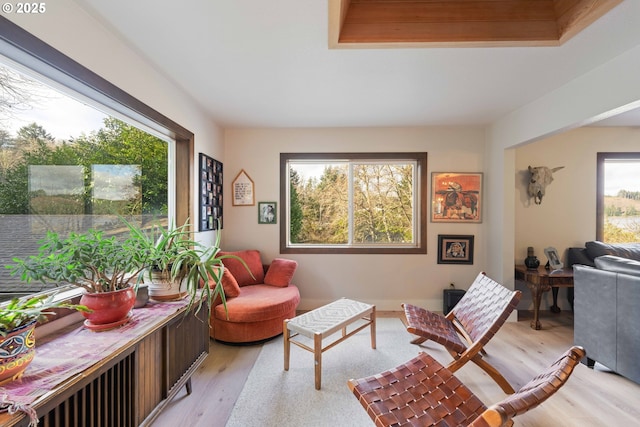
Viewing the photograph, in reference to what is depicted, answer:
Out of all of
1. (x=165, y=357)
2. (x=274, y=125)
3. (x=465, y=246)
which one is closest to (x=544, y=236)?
(x=465, y=246)

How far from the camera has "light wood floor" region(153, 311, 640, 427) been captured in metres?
1.55

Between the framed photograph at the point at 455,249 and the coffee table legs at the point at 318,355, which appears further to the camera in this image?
the framed photograph at the point at 455,249

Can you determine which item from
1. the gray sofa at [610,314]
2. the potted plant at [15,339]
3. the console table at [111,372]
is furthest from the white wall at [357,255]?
the potted plant at [15,339]

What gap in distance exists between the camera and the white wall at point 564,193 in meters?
3.16

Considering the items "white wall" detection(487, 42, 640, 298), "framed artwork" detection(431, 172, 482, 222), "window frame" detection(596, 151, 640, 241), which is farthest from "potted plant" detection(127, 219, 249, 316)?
"window frame" detection(596, 151, 640, 241)

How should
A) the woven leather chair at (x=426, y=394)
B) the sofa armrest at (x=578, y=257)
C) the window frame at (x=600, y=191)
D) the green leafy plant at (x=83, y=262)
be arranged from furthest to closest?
the window frame at (x=600, y=191), the sofa armrest at (x=578, y=257), the green leafy plant at (x=83, y=262), the woven leather chair at (x=426, y=394)

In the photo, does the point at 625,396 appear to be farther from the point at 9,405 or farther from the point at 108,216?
the point at 108,216

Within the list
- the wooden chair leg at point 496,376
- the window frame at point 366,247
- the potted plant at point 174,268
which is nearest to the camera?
the potted plant at point 174,268

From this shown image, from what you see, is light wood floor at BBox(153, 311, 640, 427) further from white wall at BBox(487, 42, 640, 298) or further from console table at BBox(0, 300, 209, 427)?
white wall at BBox(487, 42, 640, 298)

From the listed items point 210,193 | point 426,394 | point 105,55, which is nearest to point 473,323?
point 426,394

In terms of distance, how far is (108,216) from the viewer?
169 centimetres

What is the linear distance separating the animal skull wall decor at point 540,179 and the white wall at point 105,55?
4.14 m

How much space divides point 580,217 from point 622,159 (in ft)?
3.05

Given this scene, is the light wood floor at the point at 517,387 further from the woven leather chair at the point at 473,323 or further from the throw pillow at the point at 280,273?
the throw pillow at the point at 280,273
